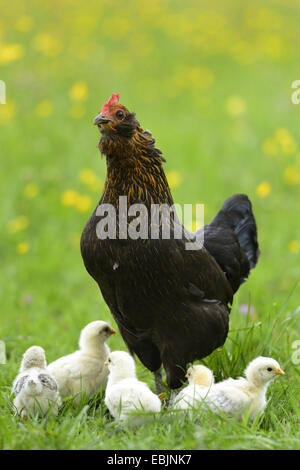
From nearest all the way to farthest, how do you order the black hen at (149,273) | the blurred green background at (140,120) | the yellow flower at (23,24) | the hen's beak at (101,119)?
the hen's beak at (101,119)
the black hen at (149,273)
the blurred green background at (140,120)
the yellow flower at (23,24)

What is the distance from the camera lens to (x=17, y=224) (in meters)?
7.22

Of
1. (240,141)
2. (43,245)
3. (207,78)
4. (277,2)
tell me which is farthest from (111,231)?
(277,2)

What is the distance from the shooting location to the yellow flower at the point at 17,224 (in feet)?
23.6

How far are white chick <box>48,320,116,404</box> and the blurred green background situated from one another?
87cm

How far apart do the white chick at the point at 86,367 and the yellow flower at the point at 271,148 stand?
17.5ft

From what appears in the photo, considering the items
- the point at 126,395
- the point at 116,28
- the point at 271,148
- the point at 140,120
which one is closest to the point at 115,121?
the point at 126,395

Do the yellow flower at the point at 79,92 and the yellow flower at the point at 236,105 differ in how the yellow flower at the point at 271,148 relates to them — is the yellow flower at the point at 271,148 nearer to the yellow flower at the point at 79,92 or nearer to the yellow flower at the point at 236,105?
the yellow flower at the point at 236,105

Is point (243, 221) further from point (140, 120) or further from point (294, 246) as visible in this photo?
point (140, 120)

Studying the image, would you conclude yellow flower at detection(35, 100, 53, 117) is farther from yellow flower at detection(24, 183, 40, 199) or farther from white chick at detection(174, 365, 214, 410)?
white chick at detection(174, 365, 214, 410)

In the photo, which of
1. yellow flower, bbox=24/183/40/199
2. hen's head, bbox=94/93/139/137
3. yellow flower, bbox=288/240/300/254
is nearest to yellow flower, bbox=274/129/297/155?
yellow flower, bbox=288/240/300/254

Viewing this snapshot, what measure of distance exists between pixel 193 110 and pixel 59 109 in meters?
2.30

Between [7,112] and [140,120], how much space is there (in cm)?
216

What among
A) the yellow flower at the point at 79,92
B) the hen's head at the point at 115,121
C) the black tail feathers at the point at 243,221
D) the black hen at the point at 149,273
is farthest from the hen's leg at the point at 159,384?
the yellow flower at the point at 79,92

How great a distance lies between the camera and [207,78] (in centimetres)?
1139
